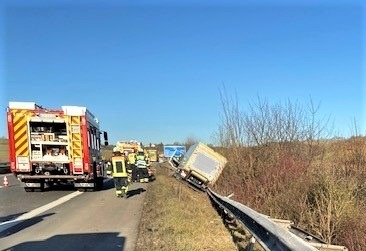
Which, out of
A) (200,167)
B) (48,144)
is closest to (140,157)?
(200,167)

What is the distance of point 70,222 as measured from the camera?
35.7 ft

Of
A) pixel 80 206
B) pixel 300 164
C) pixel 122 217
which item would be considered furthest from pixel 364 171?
pixel 80 206

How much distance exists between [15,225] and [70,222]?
123 cm

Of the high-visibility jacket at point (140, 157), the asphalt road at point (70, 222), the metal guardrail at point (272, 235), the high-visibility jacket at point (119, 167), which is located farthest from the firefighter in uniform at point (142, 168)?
the metal guardrail at point (272, 235)

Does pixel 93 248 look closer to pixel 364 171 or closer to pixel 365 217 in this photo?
pixel 365 217

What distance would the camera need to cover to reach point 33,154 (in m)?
18.7

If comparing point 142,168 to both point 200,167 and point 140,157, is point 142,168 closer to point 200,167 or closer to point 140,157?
point 140,157

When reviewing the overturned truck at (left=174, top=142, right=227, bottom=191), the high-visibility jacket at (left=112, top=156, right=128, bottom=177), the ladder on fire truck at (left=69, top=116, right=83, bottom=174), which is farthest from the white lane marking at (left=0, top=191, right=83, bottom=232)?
the overturned truck at (left=174, top=142, right=227, bottom=191)

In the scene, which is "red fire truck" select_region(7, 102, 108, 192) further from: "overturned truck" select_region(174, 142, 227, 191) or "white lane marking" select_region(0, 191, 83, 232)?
"overturned truck" select_region(174, 142, 227, 191)

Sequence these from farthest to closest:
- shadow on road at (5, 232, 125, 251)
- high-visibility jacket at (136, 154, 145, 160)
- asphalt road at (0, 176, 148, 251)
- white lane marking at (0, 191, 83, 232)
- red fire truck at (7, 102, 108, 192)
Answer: high-visibility jacket at (136, 154, 145, 160) → red fire truck at (7, 102, 108, 192) → white lane marking at (0, 191, 83, 232) → asphalt road at (0, 176, 148, 251) → shadow on road at (5, 232, 125, 251)

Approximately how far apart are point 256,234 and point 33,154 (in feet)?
47.4

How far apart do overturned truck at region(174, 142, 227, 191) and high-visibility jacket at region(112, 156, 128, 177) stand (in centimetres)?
506

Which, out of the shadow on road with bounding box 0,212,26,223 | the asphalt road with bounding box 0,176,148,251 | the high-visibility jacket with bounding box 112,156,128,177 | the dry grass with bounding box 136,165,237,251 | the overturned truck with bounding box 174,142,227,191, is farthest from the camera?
the overturned truck with bounding box 174,142,227,191

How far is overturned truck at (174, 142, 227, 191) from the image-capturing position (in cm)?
2095
